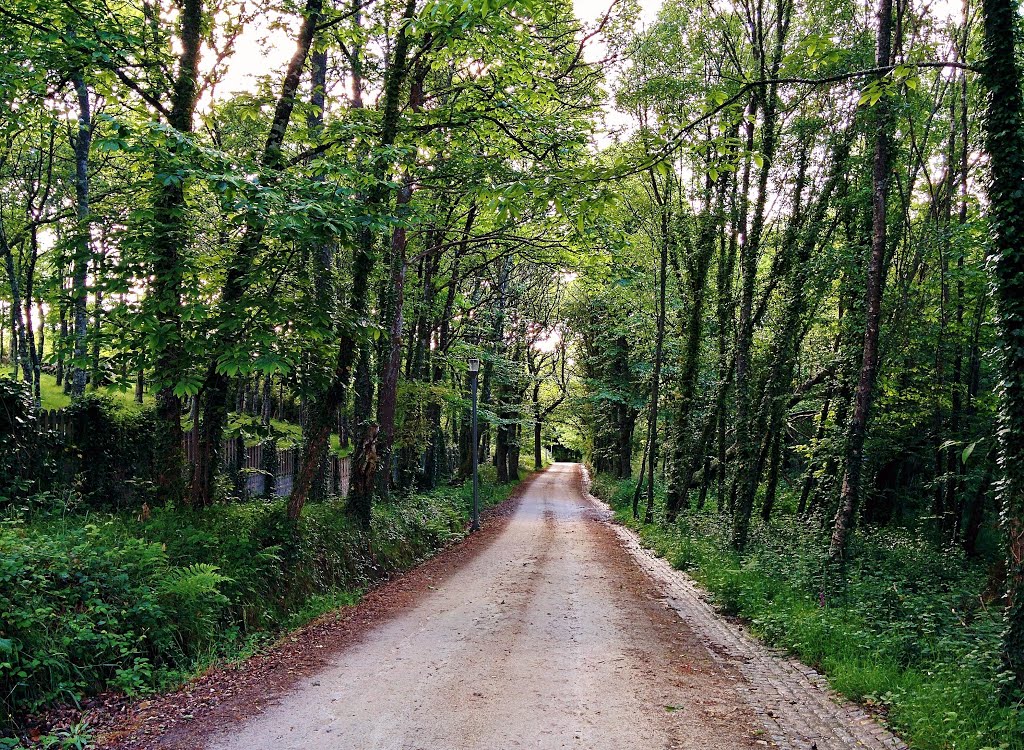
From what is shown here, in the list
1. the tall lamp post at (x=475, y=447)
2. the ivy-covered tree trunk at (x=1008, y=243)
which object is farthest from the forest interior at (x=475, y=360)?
the tall lamp post at (x=475, y=447)

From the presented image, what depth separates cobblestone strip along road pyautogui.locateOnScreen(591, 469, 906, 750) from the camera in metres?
4.73

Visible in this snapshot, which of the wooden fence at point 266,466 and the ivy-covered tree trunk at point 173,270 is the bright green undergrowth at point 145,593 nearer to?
the ivy-covered tree trunk at point 173,270

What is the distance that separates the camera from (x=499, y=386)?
28656 millimetres

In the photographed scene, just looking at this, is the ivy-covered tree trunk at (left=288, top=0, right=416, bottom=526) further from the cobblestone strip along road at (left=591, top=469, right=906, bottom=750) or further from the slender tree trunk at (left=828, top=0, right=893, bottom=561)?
the slender tree trunk at (left=828, top=0, right=893, bottom=561)

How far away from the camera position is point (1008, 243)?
5039mm

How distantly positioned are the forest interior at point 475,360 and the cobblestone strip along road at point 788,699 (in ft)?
0.33

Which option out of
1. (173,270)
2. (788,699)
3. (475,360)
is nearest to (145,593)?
(173,270)

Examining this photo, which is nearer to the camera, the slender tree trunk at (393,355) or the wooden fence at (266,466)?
the slender tree trunk at (393,355)

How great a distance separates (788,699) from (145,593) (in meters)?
6.11

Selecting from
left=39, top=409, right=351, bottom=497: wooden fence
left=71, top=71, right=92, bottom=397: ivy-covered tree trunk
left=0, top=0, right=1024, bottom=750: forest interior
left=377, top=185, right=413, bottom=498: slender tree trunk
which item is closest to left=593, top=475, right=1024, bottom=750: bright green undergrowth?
left=0, top=0, right=1024, bottom=750: forest interior

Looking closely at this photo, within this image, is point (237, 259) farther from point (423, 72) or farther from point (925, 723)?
point (925, 723)

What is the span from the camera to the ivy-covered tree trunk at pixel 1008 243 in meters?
4.92

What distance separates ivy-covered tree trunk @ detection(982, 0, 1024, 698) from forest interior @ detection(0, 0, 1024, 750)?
0.11 feet

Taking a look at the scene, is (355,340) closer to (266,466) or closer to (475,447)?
(475,447)
